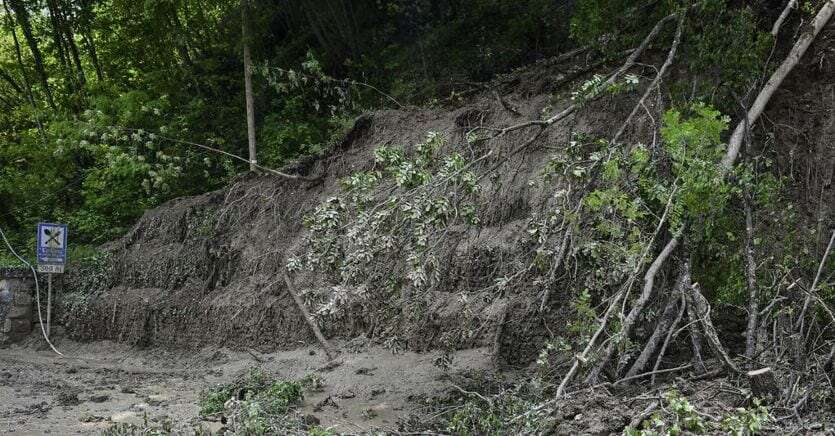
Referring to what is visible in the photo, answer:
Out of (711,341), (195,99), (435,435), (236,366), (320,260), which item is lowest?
(236,366)

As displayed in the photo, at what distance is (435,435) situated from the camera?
501cm

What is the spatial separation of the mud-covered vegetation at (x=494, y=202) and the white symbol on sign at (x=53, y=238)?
29.9 inches

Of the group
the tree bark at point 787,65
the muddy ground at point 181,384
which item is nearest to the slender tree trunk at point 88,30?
the muddy ground at point 181,384

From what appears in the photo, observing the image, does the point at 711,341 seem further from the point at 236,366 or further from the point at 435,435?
the point at 236,366

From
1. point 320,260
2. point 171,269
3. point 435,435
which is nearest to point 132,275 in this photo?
point 171,269

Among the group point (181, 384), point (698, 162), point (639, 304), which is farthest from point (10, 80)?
point (698, 162)

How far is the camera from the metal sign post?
38.8 feet

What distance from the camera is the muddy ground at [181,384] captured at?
6.79 metres

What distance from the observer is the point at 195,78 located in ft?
46.9

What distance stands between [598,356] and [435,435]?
1226mm

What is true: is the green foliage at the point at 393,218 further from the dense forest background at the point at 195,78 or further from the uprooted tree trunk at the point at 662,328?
the dense forest background at the point at 195,78

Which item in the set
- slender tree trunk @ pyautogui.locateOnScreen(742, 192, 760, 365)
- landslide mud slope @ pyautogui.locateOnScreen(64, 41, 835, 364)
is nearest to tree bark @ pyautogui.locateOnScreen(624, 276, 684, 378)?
slender tree trunk @ pyautogui.locateOnScreen(742, 192, 760, 365)

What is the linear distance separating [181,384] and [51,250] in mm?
4439

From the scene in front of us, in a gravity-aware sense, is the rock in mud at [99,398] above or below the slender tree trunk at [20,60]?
below
